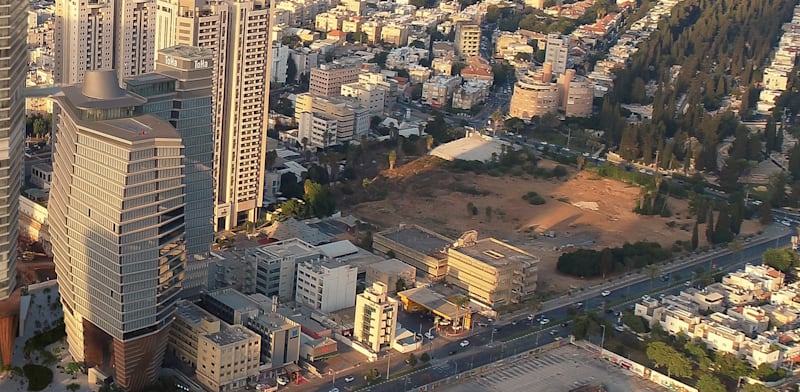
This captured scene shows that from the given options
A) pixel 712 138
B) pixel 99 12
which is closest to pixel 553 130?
pixel 712 138

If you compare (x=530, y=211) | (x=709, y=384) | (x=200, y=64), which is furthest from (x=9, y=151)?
(x=530, y=211)

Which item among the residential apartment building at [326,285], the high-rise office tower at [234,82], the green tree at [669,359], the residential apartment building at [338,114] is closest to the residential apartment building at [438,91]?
the residential apartment building at [338,114]

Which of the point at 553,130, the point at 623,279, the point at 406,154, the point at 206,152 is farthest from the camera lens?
the point at 553,130

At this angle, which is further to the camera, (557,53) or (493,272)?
(557,53)

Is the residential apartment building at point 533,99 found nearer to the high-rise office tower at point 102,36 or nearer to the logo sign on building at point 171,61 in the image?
the high-rise office tower at point 102,36

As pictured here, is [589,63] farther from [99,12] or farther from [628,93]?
[99,12]

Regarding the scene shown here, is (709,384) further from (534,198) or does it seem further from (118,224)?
(534,198)
